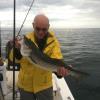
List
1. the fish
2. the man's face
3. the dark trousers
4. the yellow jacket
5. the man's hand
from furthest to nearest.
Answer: the dark trousers, the yellow jacket, the man's face, the man's hand, the fish

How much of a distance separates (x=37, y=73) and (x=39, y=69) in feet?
0.28

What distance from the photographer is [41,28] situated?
450 centimetres

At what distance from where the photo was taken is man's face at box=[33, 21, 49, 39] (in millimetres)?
4512

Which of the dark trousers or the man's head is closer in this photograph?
the man's head

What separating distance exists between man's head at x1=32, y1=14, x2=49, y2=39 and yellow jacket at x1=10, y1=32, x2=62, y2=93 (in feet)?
0.48

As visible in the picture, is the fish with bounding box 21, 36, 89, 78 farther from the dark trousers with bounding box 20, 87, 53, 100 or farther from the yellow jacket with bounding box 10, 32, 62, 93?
the dark trousers with bounding box 20, 87, 53, 100

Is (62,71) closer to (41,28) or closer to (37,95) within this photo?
(41,28)

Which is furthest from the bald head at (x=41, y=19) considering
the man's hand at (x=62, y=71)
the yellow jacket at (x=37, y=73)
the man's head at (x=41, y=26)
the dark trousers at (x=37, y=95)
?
the dark trousers at (x=37, y=95)

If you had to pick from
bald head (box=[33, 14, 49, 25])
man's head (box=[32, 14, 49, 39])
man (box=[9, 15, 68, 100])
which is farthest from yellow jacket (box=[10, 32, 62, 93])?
bald head (box=[33, 14, 49, 25])

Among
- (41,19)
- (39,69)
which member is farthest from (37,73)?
(41,19)

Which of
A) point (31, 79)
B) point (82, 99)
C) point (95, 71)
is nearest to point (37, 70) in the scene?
point (31, 79)

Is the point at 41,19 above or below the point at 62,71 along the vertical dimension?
above

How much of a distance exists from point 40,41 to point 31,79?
25.3 inches

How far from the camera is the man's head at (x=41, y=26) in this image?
4.52 meters
